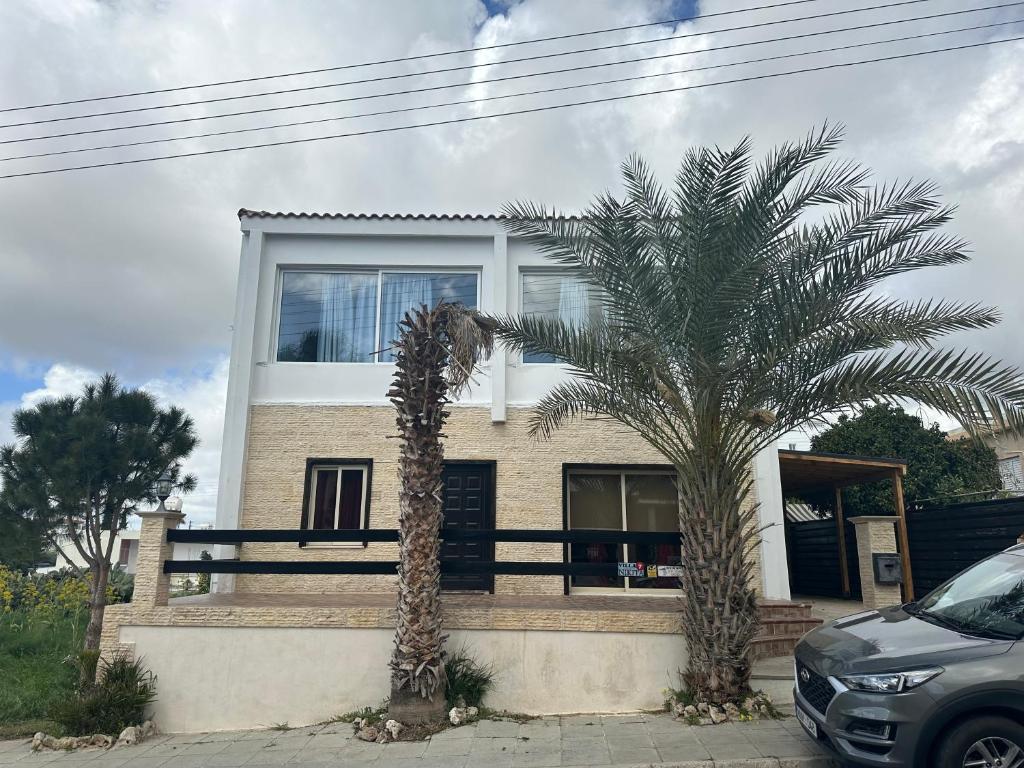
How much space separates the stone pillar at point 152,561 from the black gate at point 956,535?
33.5 ft

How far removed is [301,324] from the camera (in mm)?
11727

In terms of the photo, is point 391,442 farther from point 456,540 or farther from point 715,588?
point 715,588

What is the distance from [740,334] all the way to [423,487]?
3.57 m

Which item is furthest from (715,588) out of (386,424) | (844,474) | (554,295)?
(844,474)

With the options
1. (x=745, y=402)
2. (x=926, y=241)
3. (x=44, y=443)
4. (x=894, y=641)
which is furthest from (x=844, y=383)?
(x=44, y=443)

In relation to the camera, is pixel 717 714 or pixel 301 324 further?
pixel 301 324

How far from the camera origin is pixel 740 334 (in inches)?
277

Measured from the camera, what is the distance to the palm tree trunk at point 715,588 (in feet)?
22.3

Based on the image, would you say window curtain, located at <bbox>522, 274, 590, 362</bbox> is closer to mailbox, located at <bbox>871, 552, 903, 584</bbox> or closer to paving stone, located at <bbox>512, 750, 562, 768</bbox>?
mailbox, located at <bbox>871, 552, 903, 584</bbox>

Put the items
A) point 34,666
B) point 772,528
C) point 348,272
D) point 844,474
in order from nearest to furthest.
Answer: point 34,666 < point 772,528 < point 348,272 < point 844,474

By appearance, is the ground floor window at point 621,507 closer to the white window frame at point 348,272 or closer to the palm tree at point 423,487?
the white window frame at point 348,272

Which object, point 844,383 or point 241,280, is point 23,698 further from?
point 844,383

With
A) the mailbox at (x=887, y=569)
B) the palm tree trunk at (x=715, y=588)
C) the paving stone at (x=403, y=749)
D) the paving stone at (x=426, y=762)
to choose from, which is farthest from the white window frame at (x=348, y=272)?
the mailbox at (x=887, y=569)

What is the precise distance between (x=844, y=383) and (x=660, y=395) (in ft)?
5.71
